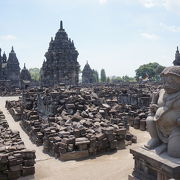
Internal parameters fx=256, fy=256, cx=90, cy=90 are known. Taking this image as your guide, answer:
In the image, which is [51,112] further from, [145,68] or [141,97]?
[145,68]

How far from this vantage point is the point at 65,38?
118 feet

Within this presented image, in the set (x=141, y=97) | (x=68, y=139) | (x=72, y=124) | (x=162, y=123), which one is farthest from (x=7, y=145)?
(x=141, y=97)

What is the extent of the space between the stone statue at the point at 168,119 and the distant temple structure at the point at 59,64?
98.7 ft

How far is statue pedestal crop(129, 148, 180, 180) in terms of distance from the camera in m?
4.09

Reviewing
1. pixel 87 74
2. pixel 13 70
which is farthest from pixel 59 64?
pixel 13 70

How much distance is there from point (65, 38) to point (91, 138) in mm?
29649

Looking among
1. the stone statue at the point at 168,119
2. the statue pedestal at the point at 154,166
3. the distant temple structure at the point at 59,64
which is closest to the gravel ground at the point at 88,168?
the statue pedestal at the point at 154,166

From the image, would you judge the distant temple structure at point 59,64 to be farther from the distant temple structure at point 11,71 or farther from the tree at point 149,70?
the tree at point 149,70

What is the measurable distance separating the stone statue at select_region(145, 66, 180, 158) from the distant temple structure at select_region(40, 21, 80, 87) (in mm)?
30091

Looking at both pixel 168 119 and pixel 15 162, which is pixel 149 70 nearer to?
pixel 15 162

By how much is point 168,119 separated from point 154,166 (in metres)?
0.85

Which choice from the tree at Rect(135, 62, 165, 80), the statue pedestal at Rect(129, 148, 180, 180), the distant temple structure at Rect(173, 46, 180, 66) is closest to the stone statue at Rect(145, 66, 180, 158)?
the statue pedestal at Rect(129, 148, 180, 180)

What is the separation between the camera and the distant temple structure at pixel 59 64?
114 feet

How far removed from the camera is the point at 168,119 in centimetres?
446
